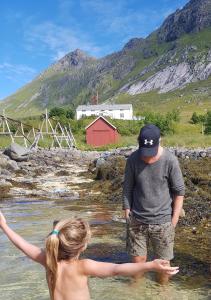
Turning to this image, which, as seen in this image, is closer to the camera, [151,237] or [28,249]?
[28,249]

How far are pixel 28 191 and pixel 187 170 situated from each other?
23.3ft

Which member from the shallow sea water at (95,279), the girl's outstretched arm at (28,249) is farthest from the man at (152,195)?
the girl's outstretched arm at (28,249)

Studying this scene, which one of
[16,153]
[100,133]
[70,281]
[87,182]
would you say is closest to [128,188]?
[70,281]

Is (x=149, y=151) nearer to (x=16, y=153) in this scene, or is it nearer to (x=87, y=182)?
(x=87, y=182)

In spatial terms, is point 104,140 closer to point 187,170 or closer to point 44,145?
point 44,145

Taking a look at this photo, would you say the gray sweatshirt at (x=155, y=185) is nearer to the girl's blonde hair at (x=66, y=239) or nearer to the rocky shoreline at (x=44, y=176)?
the girl's blonde hair at (x=66, y=239)

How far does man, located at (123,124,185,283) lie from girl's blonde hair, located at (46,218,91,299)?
2311mm

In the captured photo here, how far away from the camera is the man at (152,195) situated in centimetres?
674

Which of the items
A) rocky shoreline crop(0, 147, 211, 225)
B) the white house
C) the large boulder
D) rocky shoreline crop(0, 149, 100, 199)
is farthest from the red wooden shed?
the white house

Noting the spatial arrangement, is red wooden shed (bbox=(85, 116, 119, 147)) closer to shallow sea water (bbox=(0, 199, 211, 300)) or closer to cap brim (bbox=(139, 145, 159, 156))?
shallow sea water (bbox=(0, 199, 211, 300))

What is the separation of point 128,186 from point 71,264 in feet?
8.42

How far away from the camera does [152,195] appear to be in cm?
689

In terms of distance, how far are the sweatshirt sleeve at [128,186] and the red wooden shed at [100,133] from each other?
6521 cm

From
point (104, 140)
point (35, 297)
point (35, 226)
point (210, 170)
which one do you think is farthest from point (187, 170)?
point (104, 140)
